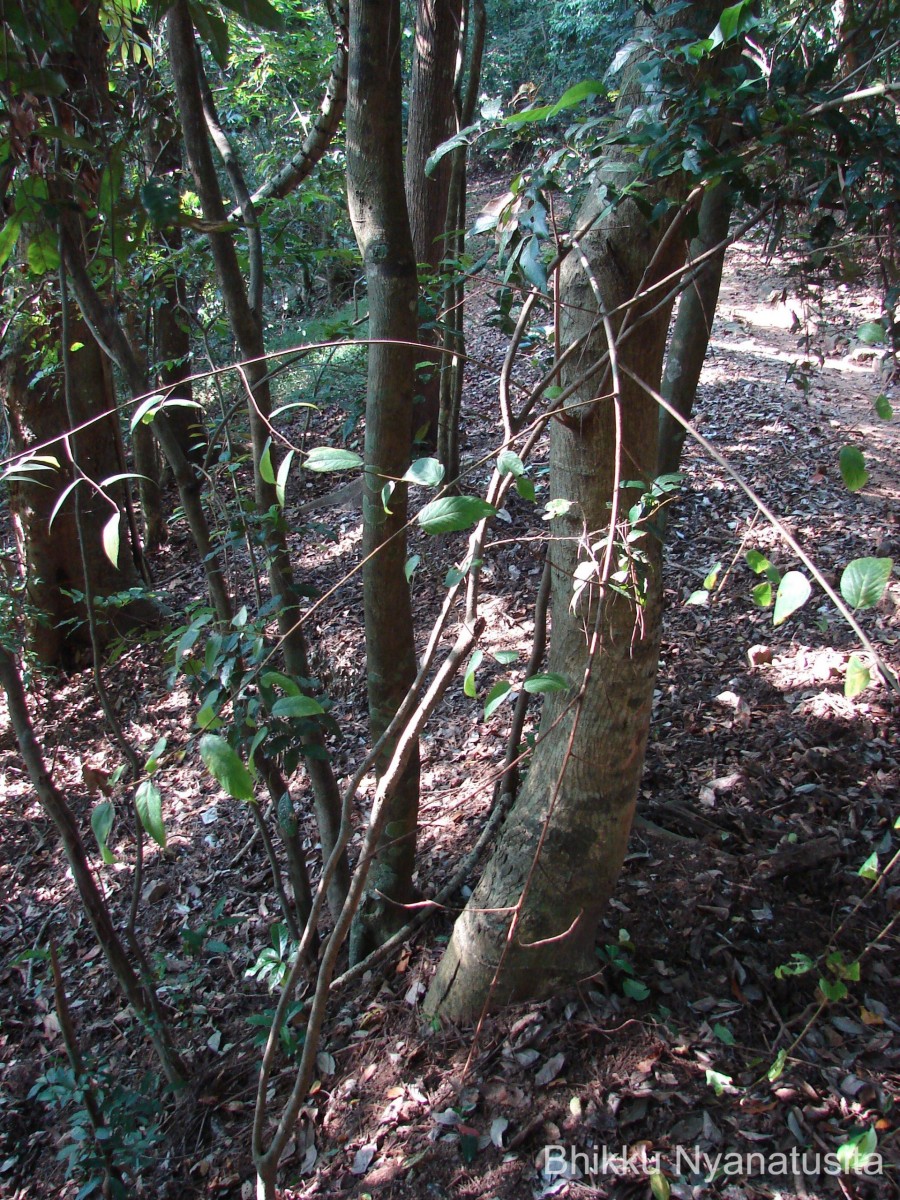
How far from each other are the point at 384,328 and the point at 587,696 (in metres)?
1.19

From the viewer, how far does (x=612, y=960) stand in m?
2.28

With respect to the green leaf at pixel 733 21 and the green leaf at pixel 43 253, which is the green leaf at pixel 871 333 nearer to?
the green leaf at pixel 733 21

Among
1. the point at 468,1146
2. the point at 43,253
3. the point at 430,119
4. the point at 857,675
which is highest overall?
the point at 430,119

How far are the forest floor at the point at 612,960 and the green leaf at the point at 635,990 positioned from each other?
0.03 meters

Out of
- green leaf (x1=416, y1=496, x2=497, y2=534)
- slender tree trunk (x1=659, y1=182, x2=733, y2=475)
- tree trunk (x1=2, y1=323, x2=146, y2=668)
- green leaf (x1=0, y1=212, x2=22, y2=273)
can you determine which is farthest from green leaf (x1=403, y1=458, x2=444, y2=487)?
tree trunk (x1=2, y1=323, x2=146, y2=668)

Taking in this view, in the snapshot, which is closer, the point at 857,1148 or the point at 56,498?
the point at 857,1148

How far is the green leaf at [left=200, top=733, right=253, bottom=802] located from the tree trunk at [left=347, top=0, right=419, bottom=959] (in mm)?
984

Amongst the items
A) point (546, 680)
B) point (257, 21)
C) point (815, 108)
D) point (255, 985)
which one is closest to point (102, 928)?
point (255, 985)

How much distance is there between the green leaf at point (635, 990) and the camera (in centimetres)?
220

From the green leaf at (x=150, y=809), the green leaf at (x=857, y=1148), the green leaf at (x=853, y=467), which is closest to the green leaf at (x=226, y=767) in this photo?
the green leaf at (x=150, y=809)

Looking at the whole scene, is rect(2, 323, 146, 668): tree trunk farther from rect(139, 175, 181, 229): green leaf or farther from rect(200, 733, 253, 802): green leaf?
rect(200, 733, 253, 802): green leaf

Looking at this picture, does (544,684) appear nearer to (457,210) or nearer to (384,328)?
(384,328)

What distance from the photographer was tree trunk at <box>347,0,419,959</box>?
188 centimetres

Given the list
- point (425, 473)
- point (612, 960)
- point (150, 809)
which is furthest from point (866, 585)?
point (612, 960)
